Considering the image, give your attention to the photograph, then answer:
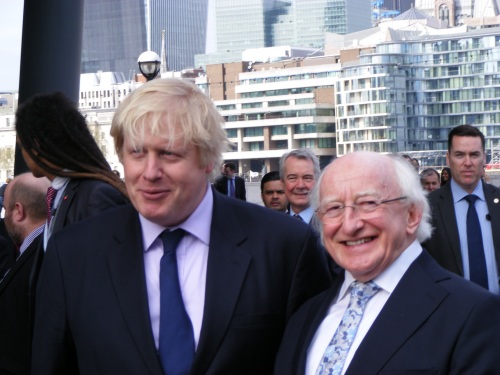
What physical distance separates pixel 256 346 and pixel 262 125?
137m

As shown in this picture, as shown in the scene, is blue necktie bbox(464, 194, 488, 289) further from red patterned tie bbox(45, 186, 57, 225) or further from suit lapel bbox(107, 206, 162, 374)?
suit lapel bbox(107, 206, 162, 374)

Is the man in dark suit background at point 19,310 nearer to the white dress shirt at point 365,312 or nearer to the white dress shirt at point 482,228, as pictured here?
the white dress shirt at point 365,312

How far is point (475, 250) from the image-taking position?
5.67 meters

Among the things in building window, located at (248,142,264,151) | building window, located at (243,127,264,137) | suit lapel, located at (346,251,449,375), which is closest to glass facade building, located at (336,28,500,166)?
building window, located at (248,142,264,151)

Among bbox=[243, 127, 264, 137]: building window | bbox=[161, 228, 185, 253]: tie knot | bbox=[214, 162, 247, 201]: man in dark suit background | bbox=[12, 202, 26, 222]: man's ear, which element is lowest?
bbox=[161, 228, 185, 253]: tie knot

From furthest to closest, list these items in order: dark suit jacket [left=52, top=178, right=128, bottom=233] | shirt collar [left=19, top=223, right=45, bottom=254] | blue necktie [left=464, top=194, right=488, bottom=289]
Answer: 1. blue necktie [left=464, top=194, right=488, bottom=289]
2. shirt collar [left=19, top=223, right=45, bottom=254]
3. dark suit jacket [left=52, top=178, right=128, bottom=233]

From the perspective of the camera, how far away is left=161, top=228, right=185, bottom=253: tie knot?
257 cm

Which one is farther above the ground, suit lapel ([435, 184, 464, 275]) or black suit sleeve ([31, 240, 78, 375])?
suit lapel ([435, 184, 464, 275])

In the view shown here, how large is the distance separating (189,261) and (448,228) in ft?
11.2

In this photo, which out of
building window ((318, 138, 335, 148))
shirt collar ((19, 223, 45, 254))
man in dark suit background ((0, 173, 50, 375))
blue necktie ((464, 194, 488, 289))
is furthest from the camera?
building window ((318, 138, 335, 148))

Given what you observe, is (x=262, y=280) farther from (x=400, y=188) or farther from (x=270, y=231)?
(x=400, y=188)

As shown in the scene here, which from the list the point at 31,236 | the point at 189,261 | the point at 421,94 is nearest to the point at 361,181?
the point at 189,261

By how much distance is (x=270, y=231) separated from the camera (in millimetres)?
2658

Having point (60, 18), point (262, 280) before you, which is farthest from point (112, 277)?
point (60, 18)
